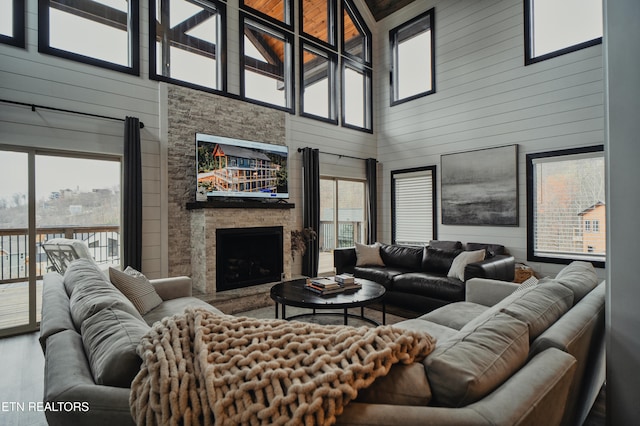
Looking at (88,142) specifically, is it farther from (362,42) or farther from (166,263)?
(362,42)

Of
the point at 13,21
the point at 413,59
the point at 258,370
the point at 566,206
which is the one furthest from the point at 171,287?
the point at 413,59

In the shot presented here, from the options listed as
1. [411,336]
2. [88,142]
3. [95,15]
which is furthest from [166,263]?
[411,336]

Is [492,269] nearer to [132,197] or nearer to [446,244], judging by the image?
[446,244]

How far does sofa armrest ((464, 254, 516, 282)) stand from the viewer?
357 centimetres

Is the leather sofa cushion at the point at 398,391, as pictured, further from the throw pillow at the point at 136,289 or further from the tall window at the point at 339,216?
the tall window at the point at 339,216

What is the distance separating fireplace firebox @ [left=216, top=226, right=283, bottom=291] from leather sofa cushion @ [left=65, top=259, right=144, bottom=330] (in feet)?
7.39

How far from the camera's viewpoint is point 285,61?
18.5 ft

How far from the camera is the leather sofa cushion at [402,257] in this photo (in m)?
4.68

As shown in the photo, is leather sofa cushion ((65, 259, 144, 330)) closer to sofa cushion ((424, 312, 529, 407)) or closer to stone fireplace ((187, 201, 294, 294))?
sofa cushion ((424, 312, 529, 407))

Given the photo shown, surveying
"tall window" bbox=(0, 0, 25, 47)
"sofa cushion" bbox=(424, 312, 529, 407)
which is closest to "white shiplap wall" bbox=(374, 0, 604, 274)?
"sofa cushion" bbox=(424, 312, 529, 407)

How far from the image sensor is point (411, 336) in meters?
1.04

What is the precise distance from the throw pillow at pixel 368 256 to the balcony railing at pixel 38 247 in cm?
327

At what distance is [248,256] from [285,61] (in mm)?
3357

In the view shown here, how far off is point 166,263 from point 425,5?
606cm
